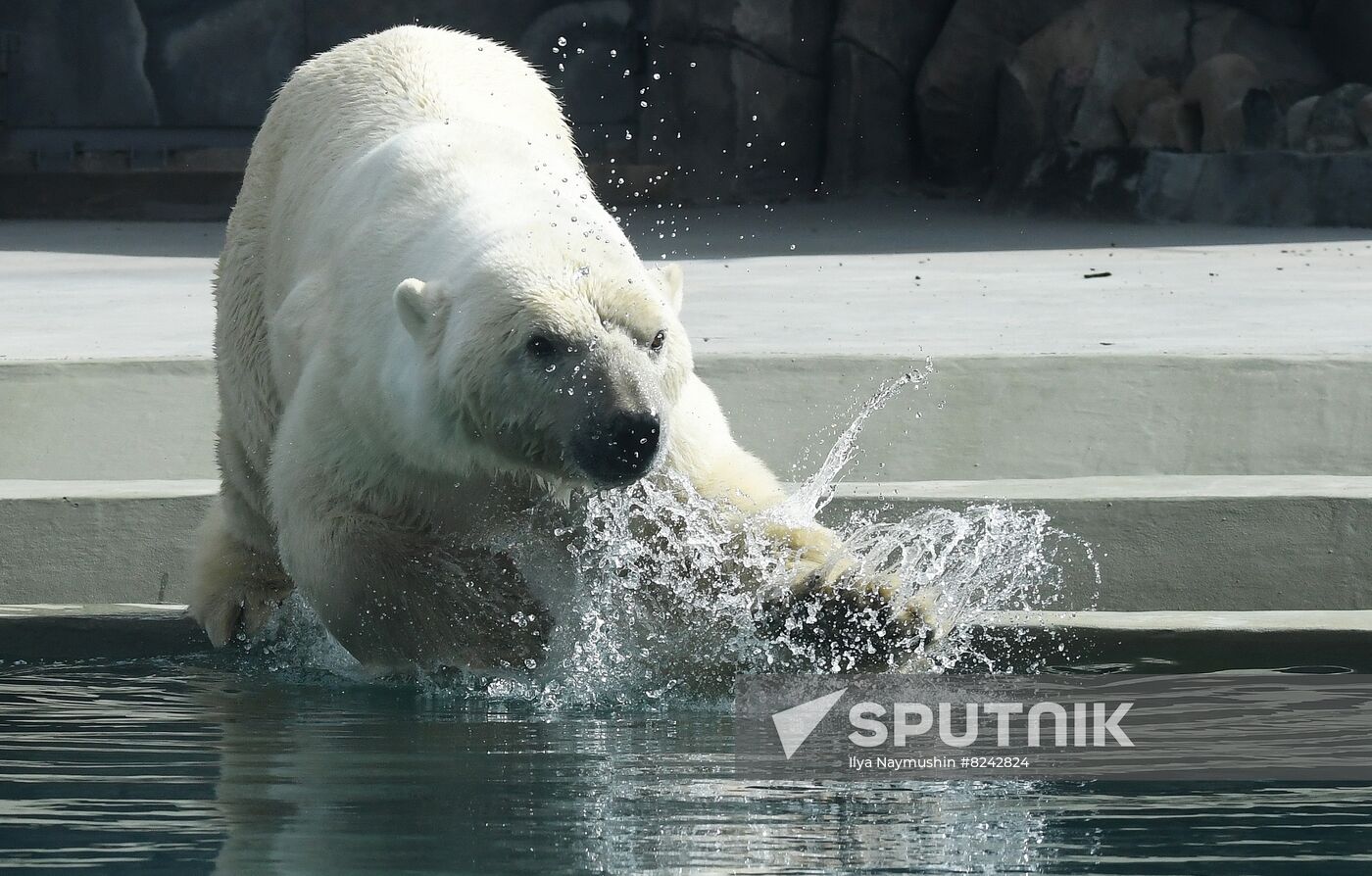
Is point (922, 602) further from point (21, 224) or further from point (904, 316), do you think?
point (21, 224)

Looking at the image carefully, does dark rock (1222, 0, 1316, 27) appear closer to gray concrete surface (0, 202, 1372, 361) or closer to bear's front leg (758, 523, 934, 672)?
gray concrete surface (0, 202, 1372, 361)

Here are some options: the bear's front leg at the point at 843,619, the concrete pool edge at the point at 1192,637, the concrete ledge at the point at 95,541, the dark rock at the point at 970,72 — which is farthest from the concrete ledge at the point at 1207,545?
the dark rock at the point at 970,72

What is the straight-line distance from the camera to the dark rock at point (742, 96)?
11.9m

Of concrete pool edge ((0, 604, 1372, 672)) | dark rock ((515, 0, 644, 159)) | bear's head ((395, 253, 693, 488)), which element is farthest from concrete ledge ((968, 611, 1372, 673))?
dark rock ((515, 0, 644, 159))

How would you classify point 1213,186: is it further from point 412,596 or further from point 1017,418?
point 412,596

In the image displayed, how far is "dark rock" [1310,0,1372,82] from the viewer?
36.2ft

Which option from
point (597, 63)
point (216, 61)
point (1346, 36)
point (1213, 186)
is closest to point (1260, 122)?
point (1213, 186)

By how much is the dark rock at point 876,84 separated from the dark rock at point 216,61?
3530 mm

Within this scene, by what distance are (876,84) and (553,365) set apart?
9295 millimetres

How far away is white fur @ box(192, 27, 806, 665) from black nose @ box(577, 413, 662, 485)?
0.12 ft

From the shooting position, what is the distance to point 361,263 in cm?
334

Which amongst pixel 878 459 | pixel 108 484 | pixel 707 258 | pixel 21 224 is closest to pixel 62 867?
pixel 108 484

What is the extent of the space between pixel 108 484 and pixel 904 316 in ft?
8.62

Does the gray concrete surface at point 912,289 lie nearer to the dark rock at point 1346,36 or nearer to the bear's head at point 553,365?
the bear's head at point 553,365
